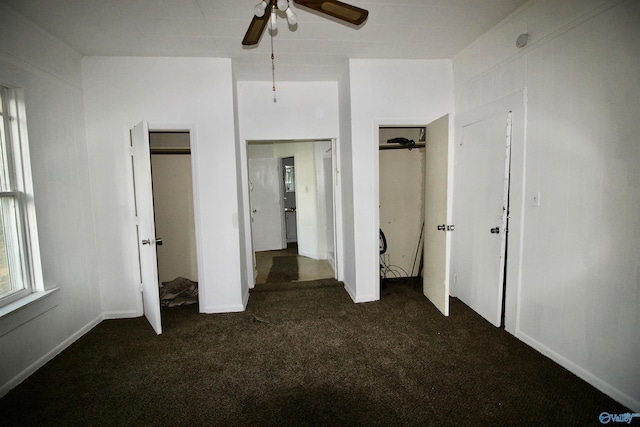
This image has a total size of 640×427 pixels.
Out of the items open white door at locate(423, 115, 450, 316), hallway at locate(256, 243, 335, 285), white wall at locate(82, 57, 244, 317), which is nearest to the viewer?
open white door at locate(423, 115, 450, 316)

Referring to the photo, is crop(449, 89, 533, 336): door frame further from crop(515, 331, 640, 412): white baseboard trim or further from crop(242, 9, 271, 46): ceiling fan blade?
crop(242, 9, 271, 46): ceiling fan blade

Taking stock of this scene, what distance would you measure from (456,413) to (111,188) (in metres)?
3.59

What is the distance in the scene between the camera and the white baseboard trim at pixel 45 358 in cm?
208

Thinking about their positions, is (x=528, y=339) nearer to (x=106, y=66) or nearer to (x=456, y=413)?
(x=456, y=413)

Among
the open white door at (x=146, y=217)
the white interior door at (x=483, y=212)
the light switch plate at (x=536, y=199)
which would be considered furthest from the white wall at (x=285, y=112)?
the light switch plate at (x=536, y=199)

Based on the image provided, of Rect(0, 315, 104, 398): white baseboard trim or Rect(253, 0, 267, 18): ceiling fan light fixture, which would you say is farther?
Rect(0, 315, 104, 398): white baseboard trim

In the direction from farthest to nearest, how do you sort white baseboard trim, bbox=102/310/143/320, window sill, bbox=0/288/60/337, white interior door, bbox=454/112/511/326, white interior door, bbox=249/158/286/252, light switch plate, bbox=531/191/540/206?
white interior door, bbox=249/158/286/252 → white baseboard trim, bbox=102/310/143/320 → white interior door, bbox=454/112/511/326 → light switch plate, bbox=531/191/540/206 → window sill, bbox=0/288/60/337

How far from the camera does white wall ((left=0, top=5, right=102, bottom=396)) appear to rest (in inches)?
86.1

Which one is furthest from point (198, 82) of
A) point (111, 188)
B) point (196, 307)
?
point (196, 307)

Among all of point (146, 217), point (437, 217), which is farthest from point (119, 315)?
point (437, 217)

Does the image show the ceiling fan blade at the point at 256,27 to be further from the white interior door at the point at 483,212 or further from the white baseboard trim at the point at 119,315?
the white baseboard trim at the point at 119,315

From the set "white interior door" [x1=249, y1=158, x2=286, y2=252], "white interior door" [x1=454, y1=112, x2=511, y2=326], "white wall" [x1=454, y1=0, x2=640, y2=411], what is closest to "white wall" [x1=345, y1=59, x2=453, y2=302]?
"white interior door" [x1=454, y1=112, x2=511, y2=326]

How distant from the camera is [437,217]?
10.2ft
